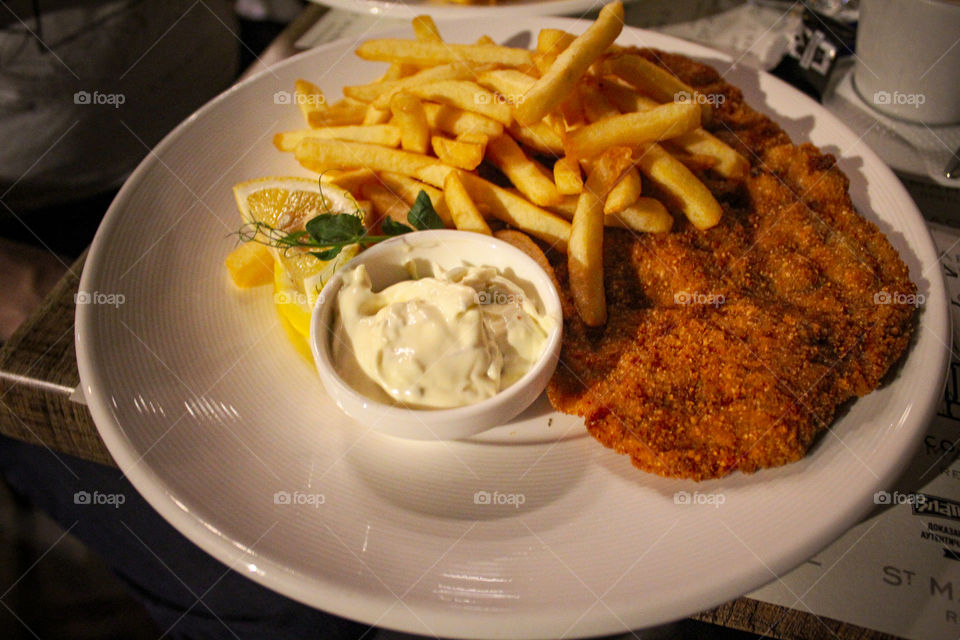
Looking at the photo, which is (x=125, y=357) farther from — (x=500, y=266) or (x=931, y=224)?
(x=931, y=224)

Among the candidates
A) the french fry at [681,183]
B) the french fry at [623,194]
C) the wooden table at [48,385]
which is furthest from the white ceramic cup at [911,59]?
the wooden table at [48,385]

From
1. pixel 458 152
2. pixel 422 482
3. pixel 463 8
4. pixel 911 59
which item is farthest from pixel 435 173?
pixel 911 59

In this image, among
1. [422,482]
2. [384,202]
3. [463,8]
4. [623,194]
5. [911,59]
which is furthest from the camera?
[463,8]

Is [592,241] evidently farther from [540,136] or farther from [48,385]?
[48,385]

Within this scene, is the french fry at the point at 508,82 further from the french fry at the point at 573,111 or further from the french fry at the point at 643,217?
the french fry at the point at 643,217

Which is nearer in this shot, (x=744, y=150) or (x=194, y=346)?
(x=194, y=346)

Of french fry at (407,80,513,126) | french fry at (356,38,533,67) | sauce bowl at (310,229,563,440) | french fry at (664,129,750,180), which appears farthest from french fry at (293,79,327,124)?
french fry at (664,129,750,180)

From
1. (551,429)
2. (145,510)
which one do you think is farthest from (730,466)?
(145,510)

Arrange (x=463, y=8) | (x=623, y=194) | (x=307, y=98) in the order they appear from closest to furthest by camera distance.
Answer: (x=623, y=194), (x=307, y=98), (x=463, y=8)
